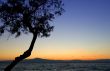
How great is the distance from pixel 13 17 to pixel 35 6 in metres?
1.88

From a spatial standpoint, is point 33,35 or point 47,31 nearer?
point 33,35

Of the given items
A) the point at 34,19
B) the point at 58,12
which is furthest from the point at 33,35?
the point at 58,12

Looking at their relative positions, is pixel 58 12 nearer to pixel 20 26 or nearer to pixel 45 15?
pixel 45 15

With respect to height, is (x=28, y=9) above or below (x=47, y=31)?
above

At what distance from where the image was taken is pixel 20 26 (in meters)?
19.2

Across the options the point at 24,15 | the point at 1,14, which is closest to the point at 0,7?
the point at 1,14

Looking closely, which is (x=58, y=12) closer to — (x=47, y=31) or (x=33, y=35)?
(x=47, y=31)

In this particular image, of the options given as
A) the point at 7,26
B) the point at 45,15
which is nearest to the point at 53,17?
the point at 45,15

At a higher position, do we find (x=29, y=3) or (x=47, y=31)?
(x=29, y=3)

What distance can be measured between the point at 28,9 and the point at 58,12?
8.35 feet

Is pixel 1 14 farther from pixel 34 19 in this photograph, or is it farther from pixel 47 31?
pixel 47 31

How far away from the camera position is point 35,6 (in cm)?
1900

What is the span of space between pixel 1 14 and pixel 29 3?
7.67 ft

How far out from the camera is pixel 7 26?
19453mm
